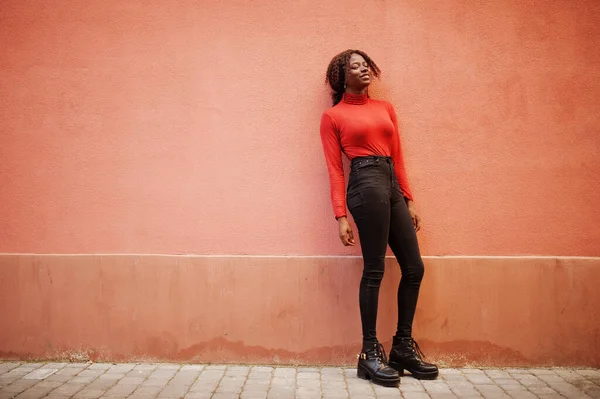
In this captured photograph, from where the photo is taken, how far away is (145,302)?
377 centimetres

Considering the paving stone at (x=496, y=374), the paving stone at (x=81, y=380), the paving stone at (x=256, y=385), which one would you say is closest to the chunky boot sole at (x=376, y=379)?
the paving stone at (x=256, y=385)

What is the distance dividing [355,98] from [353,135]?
1.02ft

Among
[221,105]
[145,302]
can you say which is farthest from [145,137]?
[145,302]

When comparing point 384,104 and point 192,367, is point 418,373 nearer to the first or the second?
point 192,367

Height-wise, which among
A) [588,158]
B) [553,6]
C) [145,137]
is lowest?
[588,158]

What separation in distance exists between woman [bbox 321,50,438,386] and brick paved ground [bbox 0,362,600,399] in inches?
7.8

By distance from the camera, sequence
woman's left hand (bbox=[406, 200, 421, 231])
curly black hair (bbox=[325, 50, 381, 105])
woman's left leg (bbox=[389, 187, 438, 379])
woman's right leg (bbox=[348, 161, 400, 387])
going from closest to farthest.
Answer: woman's right leg (bbox=[348, 161, 400, 387]), woman's left leg (bbox=[389, 187, 438, 379]), curly black hair (bbox=[325, 50, 381, 105]), woman's left hand (bbox=[406, 200, 421, 231])

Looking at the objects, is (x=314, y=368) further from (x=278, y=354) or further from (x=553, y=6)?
(x=553, y=6)

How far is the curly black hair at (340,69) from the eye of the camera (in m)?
3.51

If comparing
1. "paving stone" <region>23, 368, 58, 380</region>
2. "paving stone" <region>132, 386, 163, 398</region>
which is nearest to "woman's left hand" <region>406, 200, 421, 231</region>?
"paving stone" <region>132, 386, 163, 398</region>

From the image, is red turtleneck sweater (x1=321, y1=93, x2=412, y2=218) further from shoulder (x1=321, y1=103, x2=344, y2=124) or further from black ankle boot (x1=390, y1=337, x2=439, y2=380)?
black ankle boot (x1=390, y1=337, x2=439, y2=380)

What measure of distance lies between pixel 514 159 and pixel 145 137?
285 centimetres

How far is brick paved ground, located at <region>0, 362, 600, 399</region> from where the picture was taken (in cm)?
310

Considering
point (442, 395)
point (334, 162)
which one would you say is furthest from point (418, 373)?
point (334, 162)
